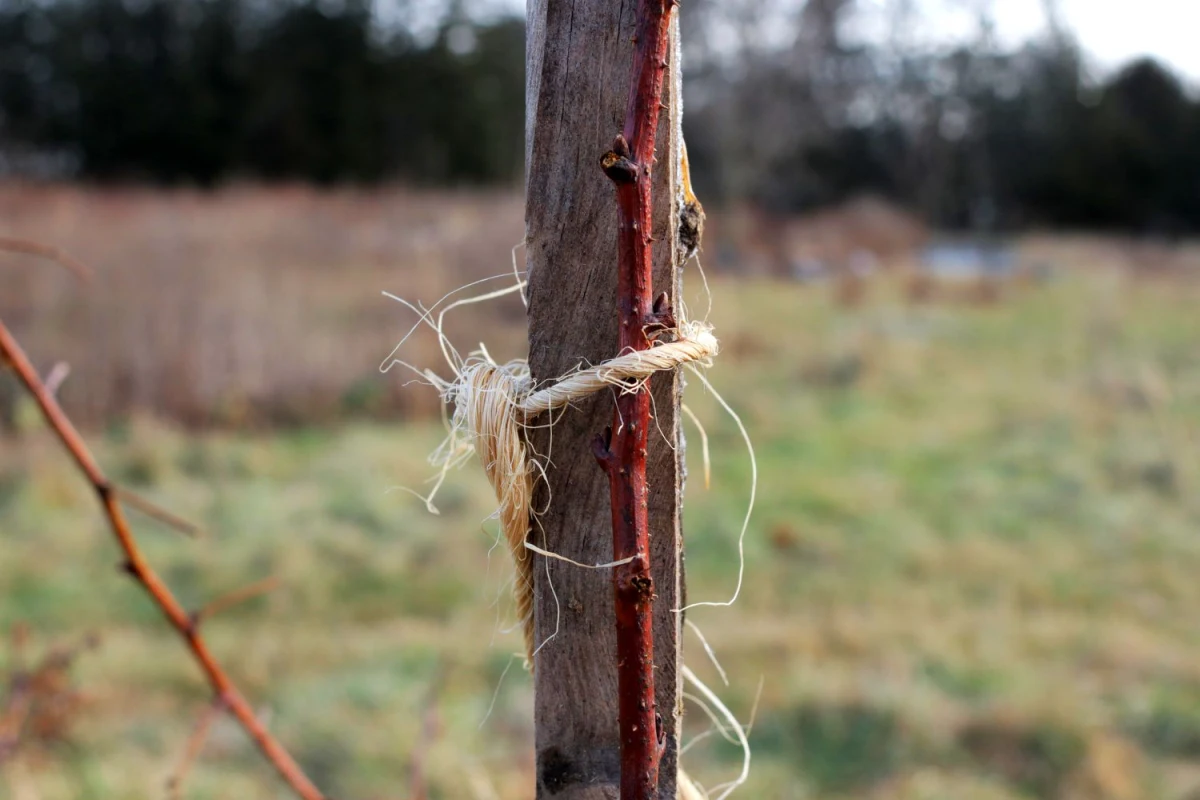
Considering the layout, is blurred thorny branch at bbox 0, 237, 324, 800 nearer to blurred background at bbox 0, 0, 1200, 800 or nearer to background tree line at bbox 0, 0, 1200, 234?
blurred background at bbox 0, 0, 1200, 800

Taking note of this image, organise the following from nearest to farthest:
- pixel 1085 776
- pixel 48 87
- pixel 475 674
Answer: pixel 1085 776
pixel 475 674
pixel 48 87

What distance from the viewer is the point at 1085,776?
2.92 metres

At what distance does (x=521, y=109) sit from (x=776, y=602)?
17360 millimetres

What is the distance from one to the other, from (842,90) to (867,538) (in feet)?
76.7

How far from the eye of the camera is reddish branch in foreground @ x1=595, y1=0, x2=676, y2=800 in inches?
22.8

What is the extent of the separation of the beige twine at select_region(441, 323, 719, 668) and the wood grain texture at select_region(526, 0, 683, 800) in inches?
0.7

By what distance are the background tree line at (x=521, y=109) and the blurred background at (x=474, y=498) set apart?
0.65 feet

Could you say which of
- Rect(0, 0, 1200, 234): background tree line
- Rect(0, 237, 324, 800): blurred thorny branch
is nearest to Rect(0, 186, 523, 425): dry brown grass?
Rect(0, 237, 324, 800): blurred thorny branch

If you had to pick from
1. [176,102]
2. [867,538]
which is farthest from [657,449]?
[176,102]

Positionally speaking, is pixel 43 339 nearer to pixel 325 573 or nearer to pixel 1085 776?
pixel 325 573

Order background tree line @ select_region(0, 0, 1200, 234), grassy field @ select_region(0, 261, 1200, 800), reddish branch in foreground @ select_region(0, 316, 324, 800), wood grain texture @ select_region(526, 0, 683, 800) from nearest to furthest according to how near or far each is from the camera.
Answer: wood grain texture @ select_region(526, 0, 683, 800), reddish branch in foreground @ select_region(0, 316, 324, 800), grassy field @ select_region(0, 261, 1200, 800), background tree line @ select_region(0, 0, 1200, 234)

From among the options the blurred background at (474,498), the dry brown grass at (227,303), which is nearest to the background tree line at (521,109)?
the blurred background at (474,498)

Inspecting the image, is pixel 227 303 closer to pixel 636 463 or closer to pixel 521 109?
pixel 636 463

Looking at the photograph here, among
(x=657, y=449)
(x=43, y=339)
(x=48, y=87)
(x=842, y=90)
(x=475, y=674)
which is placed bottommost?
(x=475, y=674)
